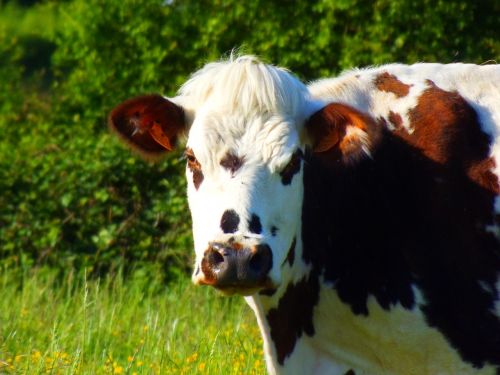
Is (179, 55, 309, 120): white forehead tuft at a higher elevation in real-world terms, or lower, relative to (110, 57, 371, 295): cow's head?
higher

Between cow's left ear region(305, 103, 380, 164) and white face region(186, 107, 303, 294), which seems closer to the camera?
white face region(186, 107, 303, 294)

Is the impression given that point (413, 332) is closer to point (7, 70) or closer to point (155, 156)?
point (155, 156)

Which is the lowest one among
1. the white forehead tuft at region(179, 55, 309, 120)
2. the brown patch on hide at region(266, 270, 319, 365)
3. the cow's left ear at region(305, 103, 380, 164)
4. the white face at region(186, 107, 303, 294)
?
the brown patch on hide at region(266, 270, 319, 365)

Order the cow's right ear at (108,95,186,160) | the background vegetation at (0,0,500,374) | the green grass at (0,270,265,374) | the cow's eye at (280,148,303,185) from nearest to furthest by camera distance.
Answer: the cow's eye at (280,148,303,185) < the cow's right ear at (108,95,186,160) < the green grass at (0,270,265,374) < the background vegetation at (0,0,500,374)

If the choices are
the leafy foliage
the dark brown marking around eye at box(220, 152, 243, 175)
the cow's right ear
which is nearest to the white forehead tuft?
the cow's right ear

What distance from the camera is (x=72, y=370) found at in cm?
566

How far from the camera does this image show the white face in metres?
4.65

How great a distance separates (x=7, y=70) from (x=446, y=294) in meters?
9.46

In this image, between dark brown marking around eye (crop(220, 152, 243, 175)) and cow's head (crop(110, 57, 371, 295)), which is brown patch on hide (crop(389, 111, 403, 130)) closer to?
cow's head (crop(110, 57, 371, 295))

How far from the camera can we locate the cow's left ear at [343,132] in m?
5.16

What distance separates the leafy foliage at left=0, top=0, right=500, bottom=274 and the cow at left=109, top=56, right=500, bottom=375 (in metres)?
4.29

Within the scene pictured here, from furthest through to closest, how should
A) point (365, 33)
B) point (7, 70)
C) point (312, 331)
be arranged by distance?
point (7, 70) < point (365, 33) < point (312, 331)

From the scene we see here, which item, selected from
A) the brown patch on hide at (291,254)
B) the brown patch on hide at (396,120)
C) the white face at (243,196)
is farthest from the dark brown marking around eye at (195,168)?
the brown patch on hide at (396,120)

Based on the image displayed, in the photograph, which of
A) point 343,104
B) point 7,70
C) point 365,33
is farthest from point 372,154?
point 7,70
